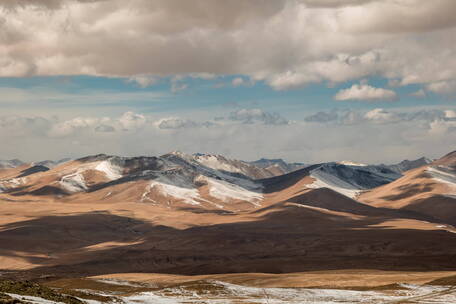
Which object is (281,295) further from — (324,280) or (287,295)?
(324,280)

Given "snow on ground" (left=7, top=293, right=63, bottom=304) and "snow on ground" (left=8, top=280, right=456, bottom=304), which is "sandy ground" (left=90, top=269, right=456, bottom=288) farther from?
"snow on ground" (left=7, top=293, right=63, bottom=304)

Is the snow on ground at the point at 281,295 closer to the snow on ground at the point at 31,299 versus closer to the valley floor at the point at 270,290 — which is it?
the valley floor at the point at 270,290

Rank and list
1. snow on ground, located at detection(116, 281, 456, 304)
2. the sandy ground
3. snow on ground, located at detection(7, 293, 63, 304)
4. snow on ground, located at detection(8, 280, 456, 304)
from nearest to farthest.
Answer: snow on ground, located at detection(7, 293, 63, 304), snow on ground, located at detection(8, 280, 456, 304), snow on ground, located at detection(116, 281, 456, 304), the sandy ground

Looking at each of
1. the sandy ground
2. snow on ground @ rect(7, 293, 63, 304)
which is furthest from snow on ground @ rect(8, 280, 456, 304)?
snow on ground @ rect(7, 293, 63, 304)

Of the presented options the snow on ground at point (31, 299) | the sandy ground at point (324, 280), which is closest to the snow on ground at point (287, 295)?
the sandy ground at point (324, 280)

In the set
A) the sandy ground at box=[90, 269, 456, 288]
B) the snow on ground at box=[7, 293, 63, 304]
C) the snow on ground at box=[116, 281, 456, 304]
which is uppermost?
the snow on ground at box=[7, 293, 63, 304]

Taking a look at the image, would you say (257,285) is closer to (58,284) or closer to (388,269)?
(58,284)

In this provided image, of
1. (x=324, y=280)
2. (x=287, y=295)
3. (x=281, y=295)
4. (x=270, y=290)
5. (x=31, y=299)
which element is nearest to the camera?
(x=31, y=299)

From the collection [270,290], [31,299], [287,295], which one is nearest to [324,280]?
[270,290]

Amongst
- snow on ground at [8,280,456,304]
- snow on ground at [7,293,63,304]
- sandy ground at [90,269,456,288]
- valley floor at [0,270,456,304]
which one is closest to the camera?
snow on ground at [7,293,63,304]

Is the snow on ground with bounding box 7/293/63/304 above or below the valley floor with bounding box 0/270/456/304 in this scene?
above

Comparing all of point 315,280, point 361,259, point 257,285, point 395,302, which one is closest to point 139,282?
point 257,285
